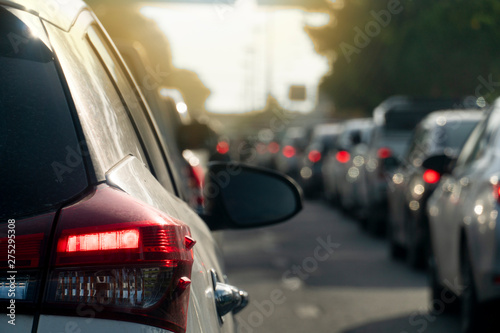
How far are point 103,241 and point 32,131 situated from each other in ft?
0.83

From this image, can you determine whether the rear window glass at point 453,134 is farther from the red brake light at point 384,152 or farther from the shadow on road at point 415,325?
the red brake light at point 384,152

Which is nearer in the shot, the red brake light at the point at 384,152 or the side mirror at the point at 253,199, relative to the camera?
the side mirror at the point at 253,199

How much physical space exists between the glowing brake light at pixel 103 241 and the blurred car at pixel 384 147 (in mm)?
13380

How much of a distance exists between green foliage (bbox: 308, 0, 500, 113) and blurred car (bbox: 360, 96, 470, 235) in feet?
7.20

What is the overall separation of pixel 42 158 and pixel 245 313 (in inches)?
276

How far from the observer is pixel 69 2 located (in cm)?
222

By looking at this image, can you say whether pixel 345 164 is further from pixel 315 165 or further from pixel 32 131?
pixel 32 131

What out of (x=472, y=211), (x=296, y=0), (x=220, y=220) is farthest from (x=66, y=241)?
(x=296, y=0)

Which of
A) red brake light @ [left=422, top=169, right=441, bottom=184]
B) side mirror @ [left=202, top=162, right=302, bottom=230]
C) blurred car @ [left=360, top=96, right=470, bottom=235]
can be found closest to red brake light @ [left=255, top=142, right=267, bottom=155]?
blurred car @ [left=360, top=96, right=470, bottom=235]

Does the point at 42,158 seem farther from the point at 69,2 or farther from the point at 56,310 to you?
the point at 69,2

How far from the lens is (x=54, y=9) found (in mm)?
2033

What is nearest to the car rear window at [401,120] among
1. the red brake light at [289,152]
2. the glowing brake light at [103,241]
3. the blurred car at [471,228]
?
the blurred car at [471,228]

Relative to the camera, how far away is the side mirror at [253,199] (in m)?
3.30

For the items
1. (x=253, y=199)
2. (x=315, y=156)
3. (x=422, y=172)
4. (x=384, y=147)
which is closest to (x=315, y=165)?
(x=315, y=156)
